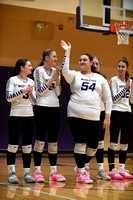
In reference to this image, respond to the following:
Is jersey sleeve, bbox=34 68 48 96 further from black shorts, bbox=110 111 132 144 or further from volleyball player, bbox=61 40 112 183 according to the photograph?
black shorts, bbox=110 111 132 144

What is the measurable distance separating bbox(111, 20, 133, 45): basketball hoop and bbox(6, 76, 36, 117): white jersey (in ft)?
13.2

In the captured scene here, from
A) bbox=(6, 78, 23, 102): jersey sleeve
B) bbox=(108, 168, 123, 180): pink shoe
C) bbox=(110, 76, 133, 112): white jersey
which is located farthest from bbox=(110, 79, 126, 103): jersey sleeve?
bbox=(6, 78, 23, 102): jersey sleeve

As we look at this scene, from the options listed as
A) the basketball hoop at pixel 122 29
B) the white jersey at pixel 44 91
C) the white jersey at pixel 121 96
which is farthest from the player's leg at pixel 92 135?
the basketball hoop at pixel 122 29

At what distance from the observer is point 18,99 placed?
5.21 m

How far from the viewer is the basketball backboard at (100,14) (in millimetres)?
8703

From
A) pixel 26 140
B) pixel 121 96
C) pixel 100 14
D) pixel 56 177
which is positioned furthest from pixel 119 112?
pixel 100 14

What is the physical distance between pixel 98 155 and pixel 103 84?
1.23 m

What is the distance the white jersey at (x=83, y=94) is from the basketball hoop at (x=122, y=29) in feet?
12.1

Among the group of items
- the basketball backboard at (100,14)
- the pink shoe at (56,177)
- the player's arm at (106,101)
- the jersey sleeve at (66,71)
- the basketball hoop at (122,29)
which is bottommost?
the pink shoe at (56,177)

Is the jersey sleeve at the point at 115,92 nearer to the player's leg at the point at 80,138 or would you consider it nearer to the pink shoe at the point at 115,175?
the player's leg at the point at 80,138

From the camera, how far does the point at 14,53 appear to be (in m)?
10.6

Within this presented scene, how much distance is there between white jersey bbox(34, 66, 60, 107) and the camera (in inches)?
208

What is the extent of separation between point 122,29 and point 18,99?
172 inches

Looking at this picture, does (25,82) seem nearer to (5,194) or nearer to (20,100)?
(20,100)
